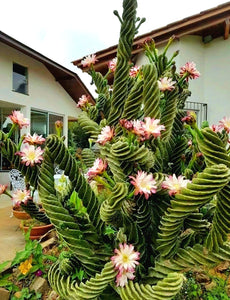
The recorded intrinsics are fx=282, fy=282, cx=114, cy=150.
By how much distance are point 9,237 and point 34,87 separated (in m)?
7.37

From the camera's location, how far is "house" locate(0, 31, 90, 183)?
8.73 m

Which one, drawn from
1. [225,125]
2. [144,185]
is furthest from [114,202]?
[225,125]

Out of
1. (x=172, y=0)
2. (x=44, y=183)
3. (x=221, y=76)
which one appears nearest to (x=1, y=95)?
(x=172, y=0)

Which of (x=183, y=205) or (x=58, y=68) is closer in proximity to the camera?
(x=183, y=205)

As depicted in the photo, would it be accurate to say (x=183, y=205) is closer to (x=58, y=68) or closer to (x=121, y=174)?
(x=121, y=174)

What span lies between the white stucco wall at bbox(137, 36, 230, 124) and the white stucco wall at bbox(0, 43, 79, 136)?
4358 mm

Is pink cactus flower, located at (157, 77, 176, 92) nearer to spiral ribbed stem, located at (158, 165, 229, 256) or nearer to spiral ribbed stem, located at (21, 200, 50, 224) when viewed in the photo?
spiral ribbed stem, located at (158, 165, 229, 256)

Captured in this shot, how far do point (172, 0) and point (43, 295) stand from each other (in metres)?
5.24

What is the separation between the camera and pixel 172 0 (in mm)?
5270

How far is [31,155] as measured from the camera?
1.40 metres

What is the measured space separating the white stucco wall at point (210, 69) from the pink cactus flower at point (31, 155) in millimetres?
5777

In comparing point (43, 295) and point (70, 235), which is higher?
point (70, 235)

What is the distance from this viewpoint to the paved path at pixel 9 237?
3.05 m

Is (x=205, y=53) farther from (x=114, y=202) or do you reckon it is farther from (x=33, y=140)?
(x=114, y=202)
